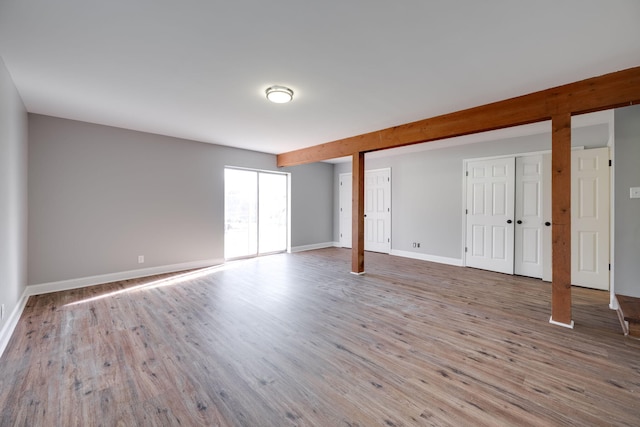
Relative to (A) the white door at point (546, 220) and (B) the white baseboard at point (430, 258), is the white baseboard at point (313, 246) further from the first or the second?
(A) the white door at point (546, 220)

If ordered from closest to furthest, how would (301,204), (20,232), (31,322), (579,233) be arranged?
(31,322) → (20,232) → (579,233) → (301,204)

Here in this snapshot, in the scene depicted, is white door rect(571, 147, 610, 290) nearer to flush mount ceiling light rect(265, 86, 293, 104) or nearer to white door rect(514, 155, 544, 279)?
white door rect(514, 155, 544, 279)

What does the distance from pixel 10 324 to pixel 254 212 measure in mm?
4236

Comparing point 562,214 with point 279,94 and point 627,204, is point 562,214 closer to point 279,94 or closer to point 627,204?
point 627,204

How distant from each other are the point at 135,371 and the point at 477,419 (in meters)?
2.33

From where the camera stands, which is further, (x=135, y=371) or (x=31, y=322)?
(x=31, y=322)

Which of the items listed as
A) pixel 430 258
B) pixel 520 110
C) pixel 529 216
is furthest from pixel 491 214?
pixel 520 110

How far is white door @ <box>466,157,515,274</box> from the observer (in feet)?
16.0

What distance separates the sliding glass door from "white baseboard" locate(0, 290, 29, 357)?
3.10 metres

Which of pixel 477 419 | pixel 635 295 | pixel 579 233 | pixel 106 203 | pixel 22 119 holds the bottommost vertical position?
pixel 477 419

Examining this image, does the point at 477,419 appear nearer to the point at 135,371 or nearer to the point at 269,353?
the point at 269,353

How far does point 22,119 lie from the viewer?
3.34 m

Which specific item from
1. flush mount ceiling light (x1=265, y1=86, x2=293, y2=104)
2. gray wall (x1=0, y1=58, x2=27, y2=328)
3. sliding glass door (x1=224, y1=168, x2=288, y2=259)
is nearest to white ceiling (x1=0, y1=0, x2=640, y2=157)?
flush mount ceiling light (x1=265, y1=86, x2=293, y2=104)

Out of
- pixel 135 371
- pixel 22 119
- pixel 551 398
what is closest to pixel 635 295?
pixel 551 398
